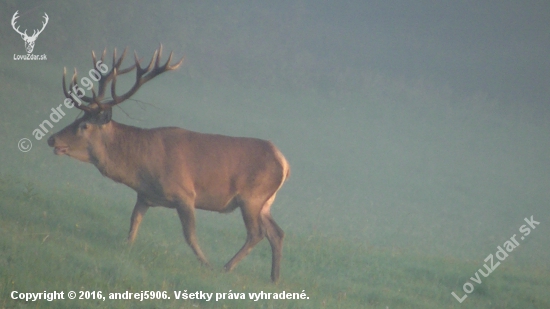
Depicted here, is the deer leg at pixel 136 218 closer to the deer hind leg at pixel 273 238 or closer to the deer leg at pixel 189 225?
the deer leg at pixel 189 225

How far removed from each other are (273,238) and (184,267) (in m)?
1.69

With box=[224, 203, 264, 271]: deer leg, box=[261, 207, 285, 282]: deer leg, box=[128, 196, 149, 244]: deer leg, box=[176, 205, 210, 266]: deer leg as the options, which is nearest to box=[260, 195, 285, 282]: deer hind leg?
box=[261, 207, 285, 282]: deer leg

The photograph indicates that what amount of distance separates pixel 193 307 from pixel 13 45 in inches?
979

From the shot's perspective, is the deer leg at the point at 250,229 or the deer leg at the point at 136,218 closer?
the deer leg at the point at 136,218

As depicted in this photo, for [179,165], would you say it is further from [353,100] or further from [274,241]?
[353,100]

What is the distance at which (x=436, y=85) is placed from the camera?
4384cm

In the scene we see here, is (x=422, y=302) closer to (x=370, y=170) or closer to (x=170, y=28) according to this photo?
(x=370, y=170)

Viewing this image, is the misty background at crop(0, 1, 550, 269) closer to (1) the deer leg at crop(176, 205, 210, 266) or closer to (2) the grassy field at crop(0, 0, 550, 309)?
(2) the grassy field at crop(0, 0, 550, 309)

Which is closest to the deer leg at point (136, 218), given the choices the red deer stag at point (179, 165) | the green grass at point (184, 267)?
the red deer stag at point (179, 165)

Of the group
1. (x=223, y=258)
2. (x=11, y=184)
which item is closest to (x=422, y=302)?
(x=223, y=258)

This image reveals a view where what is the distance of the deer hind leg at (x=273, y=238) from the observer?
9.57m

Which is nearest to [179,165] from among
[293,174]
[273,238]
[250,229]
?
[250,229]

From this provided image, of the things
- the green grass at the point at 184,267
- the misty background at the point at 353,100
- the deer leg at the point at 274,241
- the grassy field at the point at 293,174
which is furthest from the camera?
the misty background at the point at 353,100

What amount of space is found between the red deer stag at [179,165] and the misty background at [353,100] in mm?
3135
